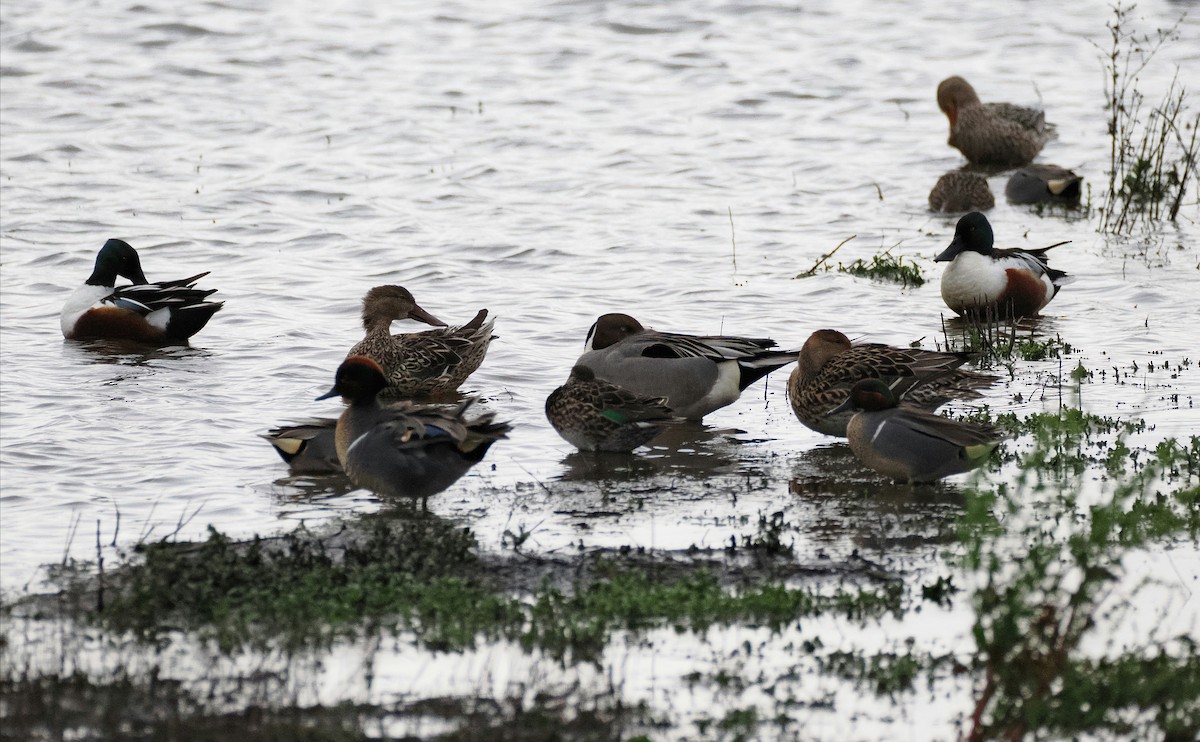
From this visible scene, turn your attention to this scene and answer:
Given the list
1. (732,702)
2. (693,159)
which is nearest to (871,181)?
(693,159)

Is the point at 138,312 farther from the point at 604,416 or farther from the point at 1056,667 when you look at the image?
the point at 1056,667

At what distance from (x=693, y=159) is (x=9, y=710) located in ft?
42.9

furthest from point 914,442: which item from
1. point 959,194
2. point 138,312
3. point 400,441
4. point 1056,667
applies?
point 959,194

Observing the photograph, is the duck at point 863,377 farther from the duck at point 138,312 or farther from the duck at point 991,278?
the duck at point 138,312

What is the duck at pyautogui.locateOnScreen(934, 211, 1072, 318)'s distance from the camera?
11.2m

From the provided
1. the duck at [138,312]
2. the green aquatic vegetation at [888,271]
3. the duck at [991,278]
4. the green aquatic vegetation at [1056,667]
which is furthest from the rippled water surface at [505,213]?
the green aquatic vegetation at [1056,667]

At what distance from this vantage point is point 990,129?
16.9m

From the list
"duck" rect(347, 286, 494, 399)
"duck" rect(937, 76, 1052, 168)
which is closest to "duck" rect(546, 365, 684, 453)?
"duck" rect(347, 286, 494, 399)

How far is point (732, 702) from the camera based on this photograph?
475 centimetres

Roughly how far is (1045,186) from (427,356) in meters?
7.93

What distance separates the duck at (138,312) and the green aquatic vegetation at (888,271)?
5060 millimetres

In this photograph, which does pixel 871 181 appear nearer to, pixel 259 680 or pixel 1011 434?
pixel 1011 434

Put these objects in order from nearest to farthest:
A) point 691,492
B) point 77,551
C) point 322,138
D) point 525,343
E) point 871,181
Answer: point 77,551
point 691,492
point 525,343
point 871,181
point 322,138

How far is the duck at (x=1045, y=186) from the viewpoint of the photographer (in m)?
15.0
